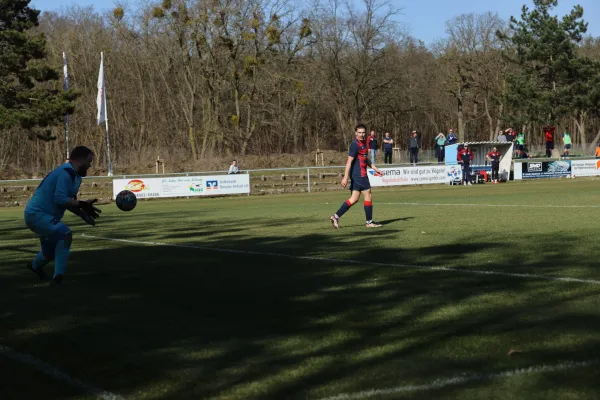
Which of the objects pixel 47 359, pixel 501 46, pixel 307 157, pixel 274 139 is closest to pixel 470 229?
pixel 47 359

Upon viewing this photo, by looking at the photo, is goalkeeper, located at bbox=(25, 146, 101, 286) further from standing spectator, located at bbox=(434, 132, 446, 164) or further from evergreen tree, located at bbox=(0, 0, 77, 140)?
standing spectator, located at bbox=(434, 132, 446, 164)

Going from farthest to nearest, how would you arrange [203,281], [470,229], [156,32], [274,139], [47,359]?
1. [274,139]
2. [156,32]
3. [470,229]
4. [203,281]
5. [47,359]

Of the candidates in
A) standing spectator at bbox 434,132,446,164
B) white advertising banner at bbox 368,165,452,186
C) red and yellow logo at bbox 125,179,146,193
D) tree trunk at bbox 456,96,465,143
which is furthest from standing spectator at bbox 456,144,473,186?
tree trunk at bbox 456,96,465,143

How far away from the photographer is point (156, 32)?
62438 millimetres

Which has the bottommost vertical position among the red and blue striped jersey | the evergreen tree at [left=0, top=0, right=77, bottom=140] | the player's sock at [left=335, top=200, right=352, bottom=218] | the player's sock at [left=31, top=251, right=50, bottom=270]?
the player's sock at [left=31, top=251, right=50, bottom=270]

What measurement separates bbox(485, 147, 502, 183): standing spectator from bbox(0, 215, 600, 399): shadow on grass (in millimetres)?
31361

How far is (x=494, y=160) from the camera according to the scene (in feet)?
139

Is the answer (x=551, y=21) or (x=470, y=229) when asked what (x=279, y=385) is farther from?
(x=551, y=21)

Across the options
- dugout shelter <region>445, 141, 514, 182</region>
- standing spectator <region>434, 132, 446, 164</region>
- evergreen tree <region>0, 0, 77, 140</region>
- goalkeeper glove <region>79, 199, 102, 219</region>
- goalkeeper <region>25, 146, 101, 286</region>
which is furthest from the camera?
standing spectator <region>434, 132, 446, 164</region>

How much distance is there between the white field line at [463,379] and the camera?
474cm

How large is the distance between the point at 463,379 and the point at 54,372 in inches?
106

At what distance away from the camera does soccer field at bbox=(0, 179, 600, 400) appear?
16.7ft

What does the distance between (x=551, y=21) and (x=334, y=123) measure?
21995mm

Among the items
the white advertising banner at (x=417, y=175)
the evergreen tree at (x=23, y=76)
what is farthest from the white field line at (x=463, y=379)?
the evergreen tree at (x=23, y=76)
